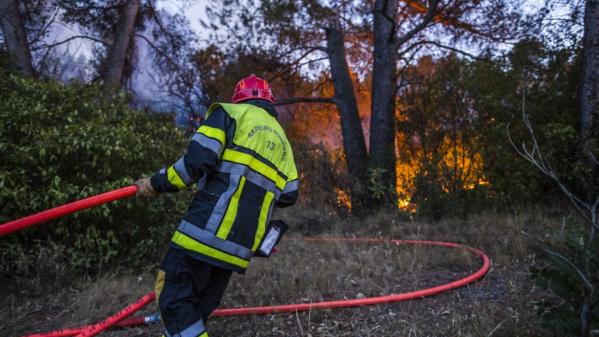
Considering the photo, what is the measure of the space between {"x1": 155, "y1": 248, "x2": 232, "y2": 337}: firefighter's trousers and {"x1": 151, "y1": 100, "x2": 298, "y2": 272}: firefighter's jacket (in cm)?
11

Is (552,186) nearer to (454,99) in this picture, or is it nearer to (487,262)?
(454,99)

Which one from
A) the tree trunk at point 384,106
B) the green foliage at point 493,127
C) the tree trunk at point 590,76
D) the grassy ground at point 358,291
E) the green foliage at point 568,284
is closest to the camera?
the green foliage at point 568,284

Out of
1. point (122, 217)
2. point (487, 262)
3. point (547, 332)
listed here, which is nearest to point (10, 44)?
point (122, 217)

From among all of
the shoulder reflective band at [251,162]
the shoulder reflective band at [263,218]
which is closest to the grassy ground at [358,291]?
the shoulder reflective band at [263,218]

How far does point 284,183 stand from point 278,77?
754 centimetres

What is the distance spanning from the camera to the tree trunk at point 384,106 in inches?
313

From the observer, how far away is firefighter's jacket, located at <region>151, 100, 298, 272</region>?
2299 mm

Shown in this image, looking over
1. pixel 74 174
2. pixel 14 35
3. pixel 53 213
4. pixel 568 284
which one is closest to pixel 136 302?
pixel 53 213

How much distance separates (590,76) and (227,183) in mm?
5490

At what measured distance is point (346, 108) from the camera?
9.55 m

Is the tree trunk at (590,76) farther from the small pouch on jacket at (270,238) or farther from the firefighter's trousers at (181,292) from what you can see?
the firefighter's trousers at (181,292)

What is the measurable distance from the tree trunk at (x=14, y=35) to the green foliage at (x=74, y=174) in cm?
245

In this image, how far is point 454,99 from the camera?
7094 millimetres

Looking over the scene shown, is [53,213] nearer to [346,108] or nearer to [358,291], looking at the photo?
[358,291]
